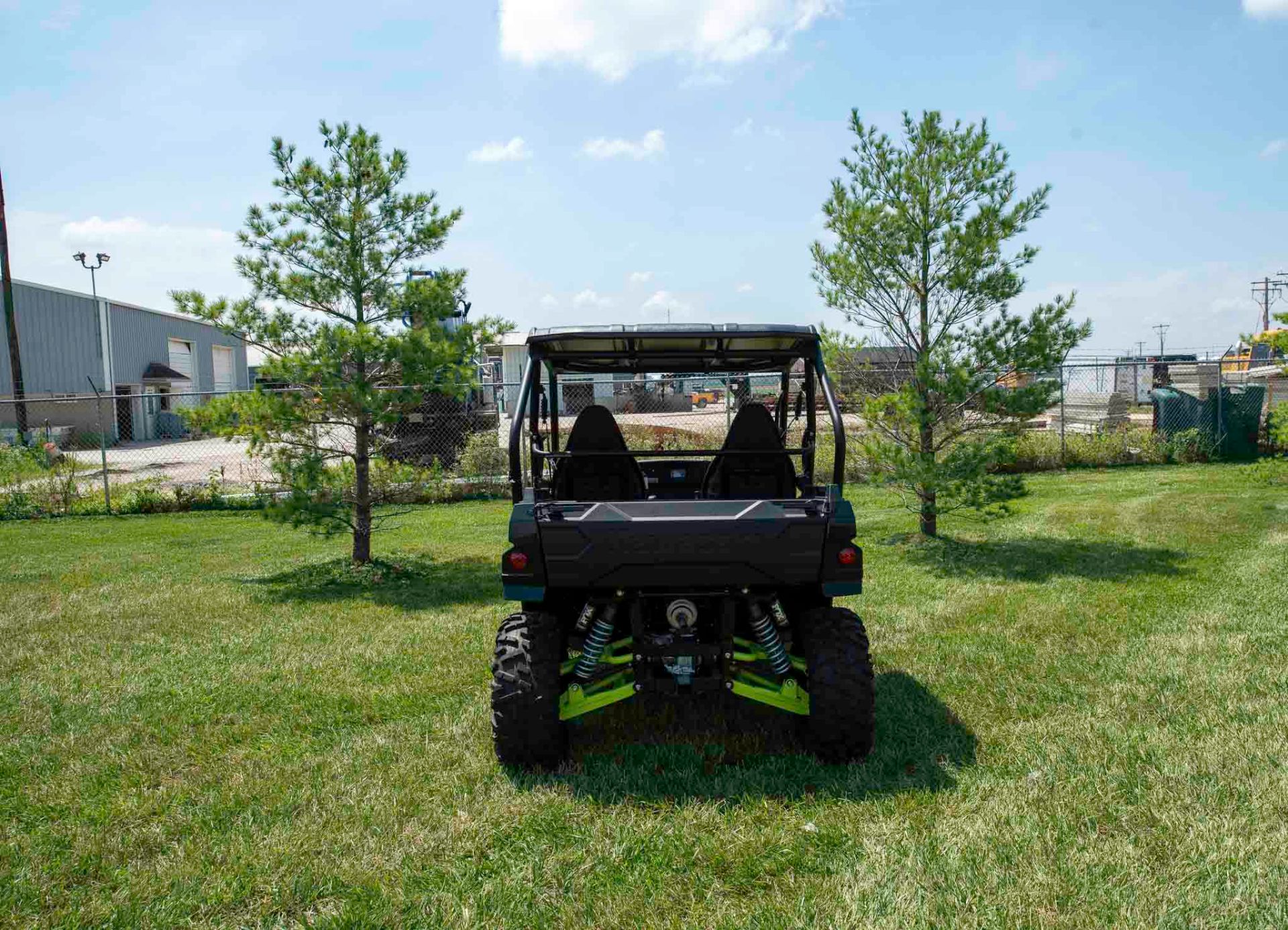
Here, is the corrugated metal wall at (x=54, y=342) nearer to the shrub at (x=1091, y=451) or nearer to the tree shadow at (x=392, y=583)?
the tree shadow at (x=392, y=583)

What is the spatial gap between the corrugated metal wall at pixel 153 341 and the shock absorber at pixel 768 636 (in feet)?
109

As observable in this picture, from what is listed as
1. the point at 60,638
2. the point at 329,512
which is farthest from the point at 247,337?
the point at 60,638

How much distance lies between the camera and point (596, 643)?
419 centimetres

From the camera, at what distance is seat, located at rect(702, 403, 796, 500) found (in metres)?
5.04

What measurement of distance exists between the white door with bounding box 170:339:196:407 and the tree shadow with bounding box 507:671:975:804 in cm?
4022

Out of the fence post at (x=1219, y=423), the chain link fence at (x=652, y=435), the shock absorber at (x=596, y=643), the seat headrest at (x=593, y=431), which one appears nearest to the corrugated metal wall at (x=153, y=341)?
the chain link fence at (x=652, y=435)

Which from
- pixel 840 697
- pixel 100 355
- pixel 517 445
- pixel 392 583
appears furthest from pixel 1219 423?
pixel 100 355

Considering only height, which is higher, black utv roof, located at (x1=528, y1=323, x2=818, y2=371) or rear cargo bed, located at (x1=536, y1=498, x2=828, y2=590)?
black utv roof, located at (x1=528, y1=323, x2=818, y2=371)

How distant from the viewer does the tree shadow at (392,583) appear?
312 inches

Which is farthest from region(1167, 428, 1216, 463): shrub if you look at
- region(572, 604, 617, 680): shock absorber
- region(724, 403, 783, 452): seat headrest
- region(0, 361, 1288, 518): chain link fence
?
region(572, 604, 617, 680): shock absorber

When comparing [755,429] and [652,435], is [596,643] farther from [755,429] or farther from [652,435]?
[652,435]

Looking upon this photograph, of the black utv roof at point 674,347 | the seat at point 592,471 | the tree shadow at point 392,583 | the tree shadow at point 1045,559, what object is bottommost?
the tree shadow at point 392,583

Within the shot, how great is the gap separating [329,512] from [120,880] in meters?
5.73

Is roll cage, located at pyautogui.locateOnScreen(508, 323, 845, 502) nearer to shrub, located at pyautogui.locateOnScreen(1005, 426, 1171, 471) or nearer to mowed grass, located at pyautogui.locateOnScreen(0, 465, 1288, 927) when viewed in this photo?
mowed grass, located at pyautogui.locateOnScreen(0, 465, 1288, 927)
